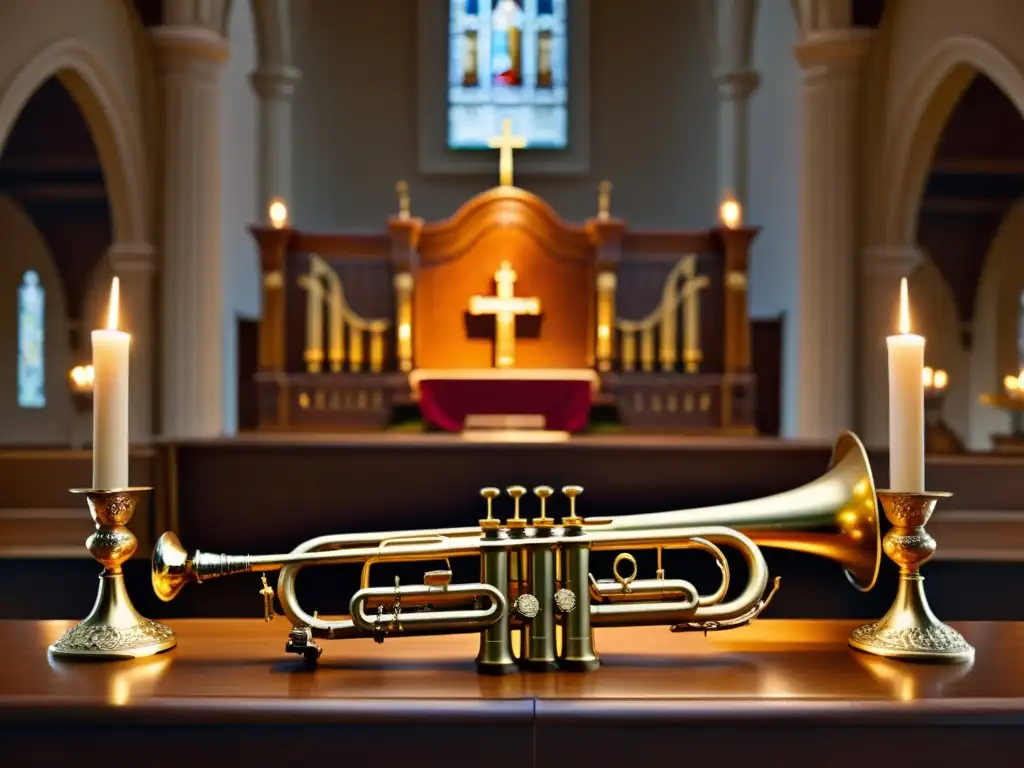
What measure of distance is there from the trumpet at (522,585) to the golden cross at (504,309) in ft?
25.0

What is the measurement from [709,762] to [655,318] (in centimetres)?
820

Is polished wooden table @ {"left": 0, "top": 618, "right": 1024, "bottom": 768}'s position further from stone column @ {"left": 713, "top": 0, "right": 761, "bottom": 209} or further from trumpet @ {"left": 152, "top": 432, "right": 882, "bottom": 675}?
stone column @ {"left": 713, "top": 0, "right": 761, "bottom": 209}

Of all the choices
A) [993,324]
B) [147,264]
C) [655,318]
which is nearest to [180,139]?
[147,264]

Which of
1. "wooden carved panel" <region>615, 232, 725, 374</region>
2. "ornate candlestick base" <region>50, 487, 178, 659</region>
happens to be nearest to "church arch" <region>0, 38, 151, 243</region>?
"wooden carved panel" <region>615, 232, 725, 374</region>

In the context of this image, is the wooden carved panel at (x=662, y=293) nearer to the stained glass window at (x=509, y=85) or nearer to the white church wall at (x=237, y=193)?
the stained glass window at (x=509, y=85)

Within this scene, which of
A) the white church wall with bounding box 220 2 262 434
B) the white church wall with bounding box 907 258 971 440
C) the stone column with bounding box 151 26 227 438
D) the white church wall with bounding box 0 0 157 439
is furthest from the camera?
the white church wall with bounding box 907 258 971 440

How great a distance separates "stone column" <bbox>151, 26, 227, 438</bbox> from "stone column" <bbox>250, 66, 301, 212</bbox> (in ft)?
12.9

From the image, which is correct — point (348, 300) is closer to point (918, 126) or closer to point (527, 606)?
point (918, 126)

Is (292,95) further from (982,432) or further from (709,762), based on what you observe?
(709,762)

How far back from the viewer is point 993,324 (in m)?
14.8

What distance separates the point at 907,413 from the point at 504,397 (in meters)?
7.14

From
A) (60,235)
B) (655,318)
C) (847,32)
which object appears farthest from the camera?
(60,235)

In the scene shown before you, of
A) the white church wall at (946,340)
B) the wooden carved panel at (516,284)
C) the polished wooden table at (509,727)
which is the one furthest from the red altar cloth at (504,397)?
the white church wall at (946,340)

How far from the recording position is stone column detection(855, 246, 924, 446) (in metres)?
8.78
